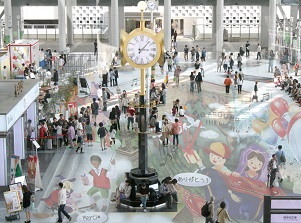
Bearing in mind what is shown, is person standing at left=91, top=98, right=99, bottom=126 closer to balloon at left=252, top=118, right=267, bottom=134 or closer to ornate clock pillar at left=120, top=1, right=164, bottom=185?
balloon at left=252, top=118, right=267, bottom=134

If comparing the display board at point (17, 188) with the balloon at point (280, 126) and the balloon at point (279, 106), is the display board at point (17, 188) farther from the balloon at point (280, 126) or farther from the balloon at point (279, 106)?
the balloon at point (279, 106)

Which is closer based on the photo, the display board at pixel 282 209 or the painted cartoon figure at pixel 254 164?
the display board at pixel 282 209

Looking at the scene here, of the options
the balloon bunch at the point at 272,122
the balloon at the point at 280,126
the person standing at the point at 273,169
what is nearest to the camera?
the person standing at the point at 273,169

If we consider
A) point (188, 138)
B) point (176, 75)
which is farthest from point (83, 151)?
point (176, 75)

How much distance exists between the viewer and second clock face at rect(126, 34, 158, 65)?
23266 millimetres

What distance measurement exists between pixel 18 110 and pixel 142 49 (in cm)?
561

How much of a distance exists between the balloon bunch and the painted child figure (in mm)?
6829

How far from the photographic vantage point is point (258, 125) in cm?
3416

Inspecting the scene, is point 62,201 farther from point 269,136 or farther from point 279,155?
point 269,136

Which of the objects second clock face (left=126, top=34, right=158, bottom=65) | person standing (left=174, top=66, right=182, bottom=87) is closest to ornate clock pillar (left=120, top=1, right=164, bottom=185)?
second clock face (left=126, top=34, right=158, bottom=65)

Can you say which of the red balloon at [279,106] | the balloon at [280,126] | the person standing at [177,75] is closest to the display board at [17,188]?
the balloon at [280,126]

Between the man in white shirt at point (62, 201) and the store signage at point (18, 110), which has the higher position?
the store signage at point (18, 110)

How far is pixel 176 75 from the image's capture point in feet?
151

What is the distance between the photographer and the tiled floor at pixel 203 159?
906 inches
